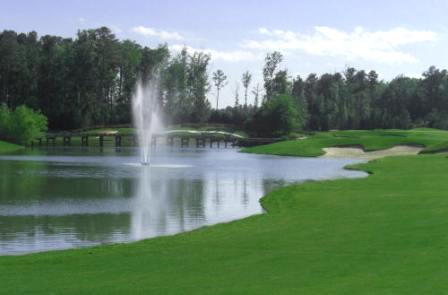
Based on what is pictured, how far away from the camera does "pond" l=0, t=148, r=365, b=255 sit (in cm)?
2627

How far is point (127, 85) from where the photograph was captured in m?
160

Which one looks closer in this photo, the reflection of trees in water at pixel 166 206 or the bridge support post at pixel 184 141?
the reflection of trees in water at pixel 166 206

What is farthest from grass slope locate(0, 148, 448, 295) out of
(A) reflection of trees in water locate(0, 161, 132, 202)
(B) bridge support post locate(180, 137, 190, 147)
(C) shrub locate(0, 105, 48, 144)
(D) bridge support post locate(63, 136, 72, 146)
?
(B) bridge support post locate(180, 137, 190, 147)

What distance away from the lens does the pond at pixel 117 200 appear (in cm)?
2627

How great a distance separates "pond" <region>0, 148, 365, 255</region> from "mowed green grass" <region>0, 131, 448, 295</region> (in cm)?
313

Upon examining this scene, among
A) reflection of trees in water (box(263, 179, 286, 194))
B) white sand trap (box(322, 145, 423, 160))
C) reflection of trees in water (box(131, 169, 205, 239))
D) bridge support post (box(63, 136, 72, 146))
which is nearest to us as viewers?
reflection of trees in water (box(131, 169, 205, 239))

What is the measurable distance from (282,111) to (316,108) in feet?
112

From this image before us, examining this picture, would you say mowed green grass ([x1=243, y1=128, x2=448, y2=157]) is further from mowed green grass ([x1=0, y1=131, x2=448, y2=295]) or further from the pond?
mowed green grass ([x1=0, y1=131, x2=448, y2=295])

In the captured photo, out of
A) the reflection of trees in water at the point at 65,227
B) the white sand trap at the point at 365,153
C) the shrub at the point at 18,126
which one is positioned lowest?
the reflection of trees in water at the point at 65,227

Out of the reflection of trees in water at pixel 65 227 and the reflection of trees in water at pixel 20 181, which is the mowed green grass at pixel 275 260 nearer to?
the reflection of trees in water at pixel 65 227

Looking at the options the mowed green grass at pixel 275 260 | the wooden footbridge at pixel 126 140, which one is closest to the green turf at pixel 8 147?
the wooden footbridge at pixel 126 140

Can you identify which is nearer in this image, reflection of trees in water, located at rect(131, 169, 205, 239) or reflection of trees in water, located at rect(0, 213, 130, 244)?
reflection of trees in water, located at rect(0, 213, 130, 244)

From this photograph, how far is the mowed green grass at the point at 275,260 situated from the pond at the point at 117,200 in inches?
123

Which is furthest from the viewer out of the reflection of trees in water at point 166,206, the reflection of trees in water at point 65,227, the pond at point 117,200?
the reflection of trees in water at point 166,206
